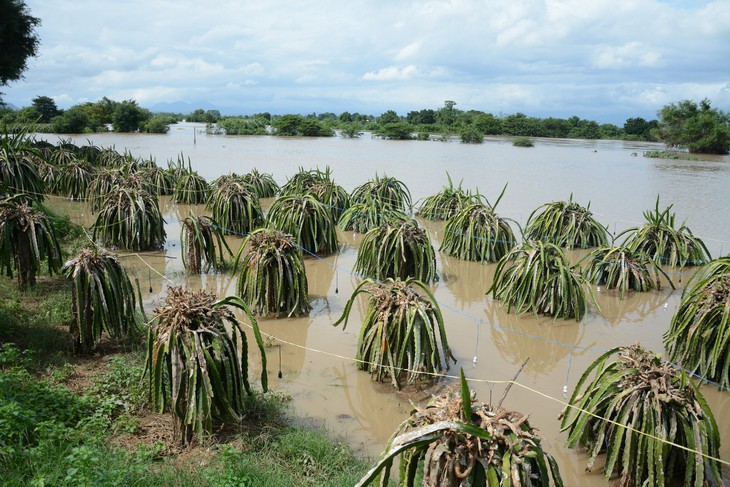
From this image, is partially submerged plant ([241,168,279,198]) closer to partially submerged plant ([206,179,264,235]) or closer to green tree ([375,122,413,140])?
partially submerged plant ([206,179,264,235])

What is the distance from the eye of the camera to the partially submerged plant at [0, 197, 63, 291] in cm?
616

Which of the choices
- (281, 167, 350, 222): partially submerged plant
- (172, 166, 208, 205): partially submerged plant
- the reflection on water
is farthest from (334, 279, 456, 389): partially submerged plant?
(172, 166, 208, 205): partially submerged plant

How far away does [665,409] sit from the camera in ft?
11.9

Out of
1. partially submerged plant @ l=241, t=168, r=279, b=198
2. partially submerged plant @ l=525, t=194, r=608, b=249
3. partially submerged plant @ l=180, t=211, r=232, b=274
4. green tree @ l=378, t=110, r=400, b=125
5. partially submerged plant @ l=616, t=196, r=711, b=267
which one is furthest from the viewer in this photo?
green tree @ l=378, t=110, r=400, b=125

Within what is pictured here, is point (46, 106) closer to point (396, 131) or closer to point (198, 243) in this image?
point (396, 131)

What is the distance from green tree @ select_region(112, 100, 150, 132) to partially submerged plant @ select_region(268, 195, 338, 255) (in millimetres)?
35780

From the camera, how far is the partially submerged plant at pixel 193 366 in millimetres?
3736

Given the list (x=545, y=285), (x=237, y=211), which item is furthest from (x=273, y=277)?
(x=237, y=211)

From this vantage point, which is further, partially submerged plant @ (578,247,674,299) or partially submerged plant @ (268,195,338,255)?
partially submerged plant @ (268,195,338,255)

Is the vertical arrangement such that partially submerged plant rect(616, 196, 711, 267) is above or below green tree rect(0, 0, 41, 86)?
below

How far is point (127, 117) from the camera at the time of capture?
40.2m

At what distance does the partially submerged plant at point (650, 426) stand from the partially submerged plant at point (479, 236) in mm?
5537

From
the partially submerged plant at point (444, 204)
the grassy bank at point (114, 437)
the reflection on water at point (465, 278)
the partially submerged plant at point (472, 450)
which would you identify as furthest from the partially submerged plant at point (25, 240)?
the partially submerged plant at point (444, 204)

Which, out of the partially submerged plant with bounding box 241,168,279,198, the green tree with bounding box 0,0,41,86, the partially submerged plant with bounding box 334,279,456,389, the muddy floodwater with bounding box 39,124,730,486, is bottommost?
the muddy floodwater with bounding box 39,124,730,486
